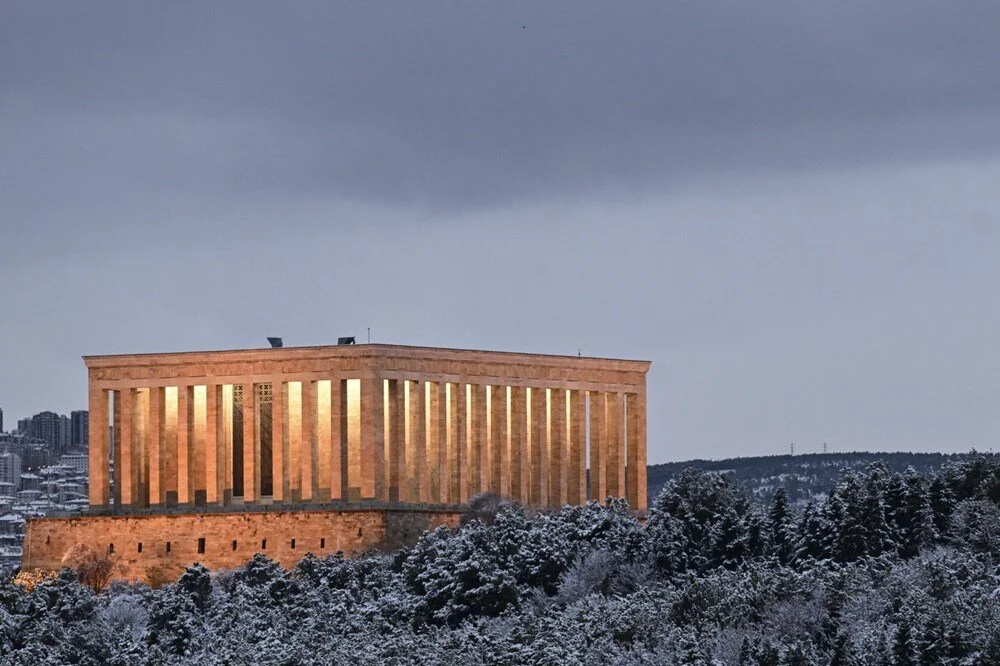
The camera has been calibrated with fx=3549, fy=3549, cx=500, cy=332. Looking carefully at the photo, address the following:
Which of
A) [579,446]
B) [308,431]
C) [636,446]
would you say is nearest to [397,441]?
[308,431]

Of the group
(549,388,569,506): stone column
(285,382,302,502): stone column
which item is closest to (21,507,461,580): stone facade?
(285,382,302,502): stone column

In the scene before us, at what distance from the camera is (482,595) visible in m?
123

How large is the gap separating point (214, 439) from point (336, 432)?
6039mm

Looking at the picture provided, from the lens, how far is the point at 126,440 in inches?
6004

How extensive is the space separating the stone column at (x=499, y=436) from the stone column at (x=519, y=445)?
0.51 meters

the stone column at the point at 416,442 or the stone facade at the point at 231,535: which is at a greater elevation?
the stone column at the point at 416,442

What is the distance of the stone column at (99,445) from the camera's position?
153 metres

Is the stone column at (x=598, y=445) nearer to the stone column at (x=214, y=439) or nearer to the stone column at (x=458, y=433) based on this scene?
the stone column at (x=458, y=433)

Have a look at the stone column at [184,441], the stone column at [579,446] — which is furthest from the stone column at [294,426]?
the stone column at [579,446]

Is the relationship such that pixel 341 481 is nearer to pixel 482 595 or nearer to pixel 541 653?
pixel 482 595

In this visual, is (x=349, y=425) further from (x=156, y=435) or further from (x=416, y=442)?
(x=156, y=435)

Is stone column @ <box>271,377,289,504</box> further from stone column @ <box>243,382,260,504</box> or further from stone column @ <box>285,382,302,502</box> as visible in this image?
stone column @ <box>243,382,260,504</box>

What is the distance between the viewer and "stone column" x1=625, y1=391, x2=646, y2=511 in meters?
158

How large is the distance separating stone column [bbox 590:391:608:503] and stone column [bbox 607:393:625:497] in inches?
11.7
